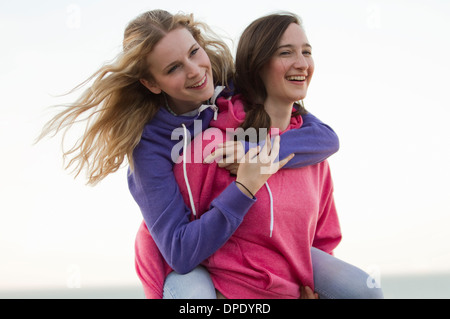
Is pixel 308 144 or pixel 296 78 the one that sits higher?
pixel 296 78

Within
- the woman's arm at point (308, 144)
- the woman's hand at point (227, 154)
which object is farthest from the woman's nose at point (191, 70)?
the woman's arm at point (308, 144)

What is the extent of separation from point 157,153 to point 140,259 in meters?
0.35

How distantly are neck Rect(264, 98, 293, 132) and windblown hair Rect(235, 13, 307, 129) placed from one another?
3 cm

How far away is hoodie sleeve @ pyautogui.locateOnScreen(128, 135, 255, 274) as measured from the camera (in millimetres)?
1516

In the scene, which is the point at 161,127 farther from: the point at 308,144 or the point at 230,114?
the point at 308,144

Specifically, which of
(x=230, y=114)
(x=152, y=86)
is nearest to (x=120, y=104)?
(x=152, y=86)

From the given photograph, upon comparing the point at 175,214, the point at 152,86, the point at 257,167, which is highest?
the point at 152,86

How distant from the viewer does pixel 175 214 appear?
61.4 inches

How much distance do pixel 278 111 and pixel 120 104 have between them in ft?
1.62

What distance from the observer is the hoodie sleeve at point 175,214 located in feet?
4.97

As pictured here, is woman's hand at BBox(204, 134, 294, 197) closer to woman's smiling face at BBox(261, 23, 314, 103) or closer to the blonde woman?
the blonde woman

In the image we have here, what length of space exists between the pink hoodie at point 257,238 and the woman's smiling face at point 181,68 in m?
0.12
